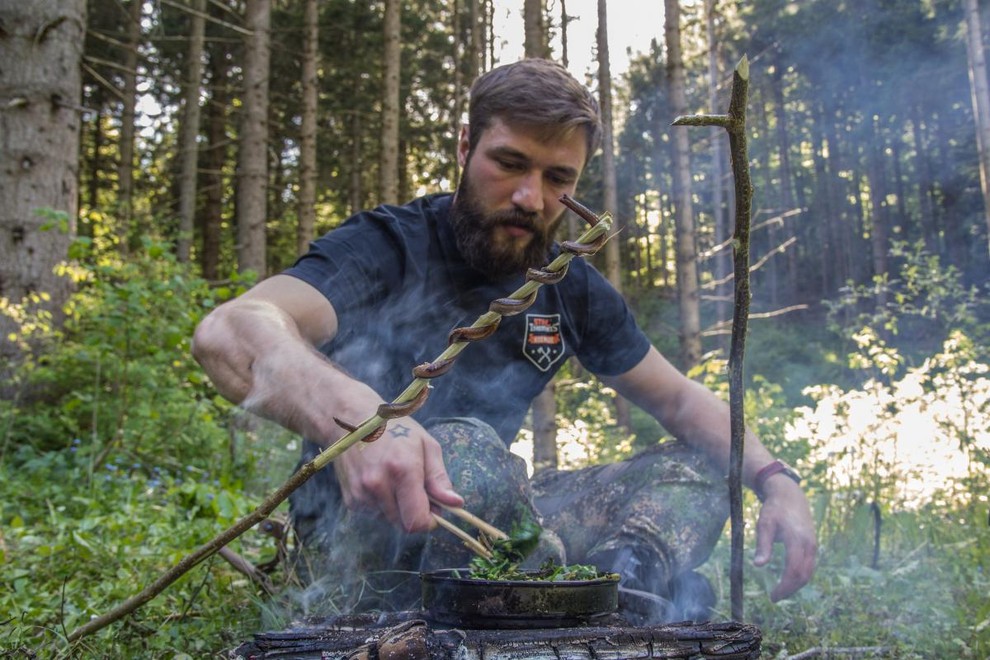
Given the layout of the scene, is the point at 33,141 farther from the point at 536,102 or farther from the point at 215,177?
the point at 215,177

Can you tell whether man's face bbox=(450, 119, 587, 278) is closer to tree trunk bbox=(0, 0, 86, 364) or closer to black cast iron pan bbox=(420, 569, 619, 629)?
black cast iron pan bbox=(420, 569, 619, 629)

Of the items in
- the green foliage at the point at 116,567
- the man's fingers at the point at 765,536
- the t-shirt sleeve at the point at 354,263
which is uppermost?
the t-shirt sleeve at the point at 354,263

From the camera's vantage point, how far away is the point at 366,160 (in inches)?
885

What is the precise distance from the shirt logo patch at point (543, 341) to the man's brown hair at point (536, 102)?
692 mm

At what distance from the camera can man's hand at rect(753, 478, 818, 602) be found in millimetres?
2473

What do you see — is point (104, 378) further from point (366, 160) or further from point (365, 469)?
point (366, 160)

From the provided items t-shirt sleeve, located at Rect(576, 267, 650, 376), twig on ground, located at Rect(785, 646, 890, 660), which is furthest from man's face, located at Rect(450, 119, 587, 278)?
twig on ground, located at Rect(785, 646, 890, 660)

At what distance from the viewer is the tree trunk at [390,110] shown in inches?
455

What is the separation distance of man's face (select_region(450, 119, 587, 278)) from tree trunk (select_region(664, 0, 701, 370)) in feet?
25.4

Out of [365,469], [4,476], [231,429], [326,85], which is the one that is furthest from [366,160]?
[365,469]

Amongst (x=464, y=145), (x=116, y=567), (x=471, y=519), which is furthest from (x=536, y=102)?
(x=116, y=567)

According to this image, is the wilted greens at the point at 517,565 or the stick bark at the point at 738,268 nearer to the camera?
the stick bark at the point at 738,268

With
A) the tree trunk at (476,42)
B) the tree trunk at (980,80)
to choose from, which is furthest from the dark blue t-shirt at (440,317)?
the tree trunk at (476,42)

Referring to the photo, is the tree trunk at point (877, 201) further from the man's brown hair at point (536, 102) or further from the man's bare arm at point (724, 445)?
the man's brown hair at point (536, 102)
